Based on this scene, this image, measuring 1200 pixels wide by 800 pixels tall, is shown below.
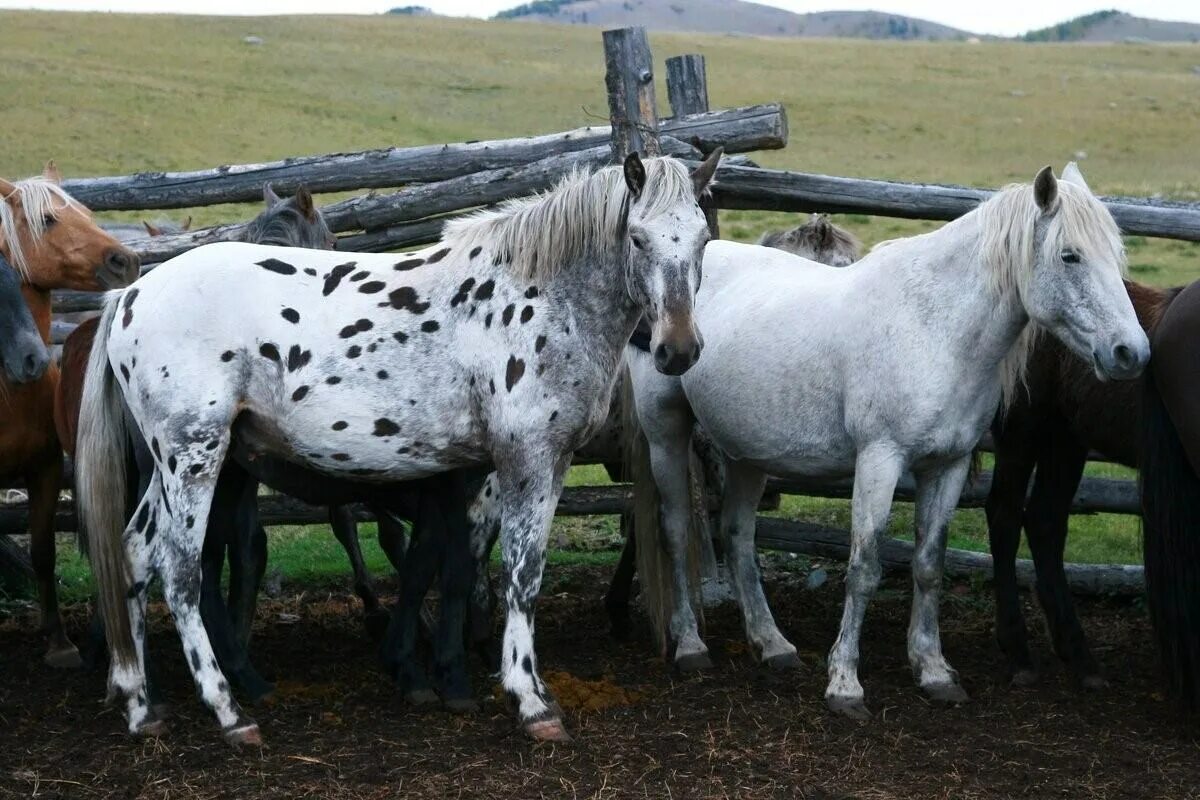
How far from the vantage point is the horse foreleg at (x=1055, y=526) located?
19.6ft

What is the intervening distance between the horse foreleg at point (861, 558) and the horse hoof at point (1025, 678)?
798 mm

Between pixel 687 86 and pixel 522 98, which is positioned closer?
pixel 687 86

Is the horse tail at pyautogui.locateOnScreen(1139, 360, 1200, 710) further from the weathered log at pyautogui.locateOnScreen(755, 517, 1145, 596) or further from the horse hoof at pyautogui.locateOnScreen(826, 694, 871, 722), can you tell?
the weathered log at pyautogui.locateOnScreen(755, 517, 1145, 596)

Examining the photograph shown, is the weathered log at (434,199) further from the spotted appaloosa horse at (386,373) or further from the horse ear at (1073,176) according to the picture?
the horse ear at (1073,176)

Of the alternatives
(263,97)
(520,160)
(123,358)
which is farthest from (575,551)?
(263,97)

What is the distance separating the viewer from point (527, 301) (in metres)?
5.14

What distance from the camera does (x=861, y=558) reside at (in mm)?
5473

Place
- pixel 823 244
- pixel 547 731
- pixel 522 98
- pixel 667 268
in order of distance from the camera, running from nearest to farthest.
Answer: pixel 667 268, pixel 547 731, pixel 823 244, pixel 522 98

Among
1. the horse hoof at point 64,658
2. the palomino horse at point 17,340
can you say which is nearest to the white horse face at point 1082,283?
the palomino horse at point 17,340

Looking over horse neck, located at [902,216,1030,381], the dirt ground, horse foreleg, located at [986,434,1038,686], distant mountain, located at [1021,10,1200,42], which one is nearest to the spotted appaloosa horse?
the dirt ground

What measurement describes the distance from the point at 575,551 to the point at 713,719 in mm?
3564

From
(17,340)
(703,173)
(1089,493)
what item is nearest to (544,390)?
(703,173)

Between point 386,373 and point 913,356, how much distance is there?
2048mm

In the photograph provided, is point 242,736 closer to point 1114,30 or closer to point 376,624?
point 376,624
